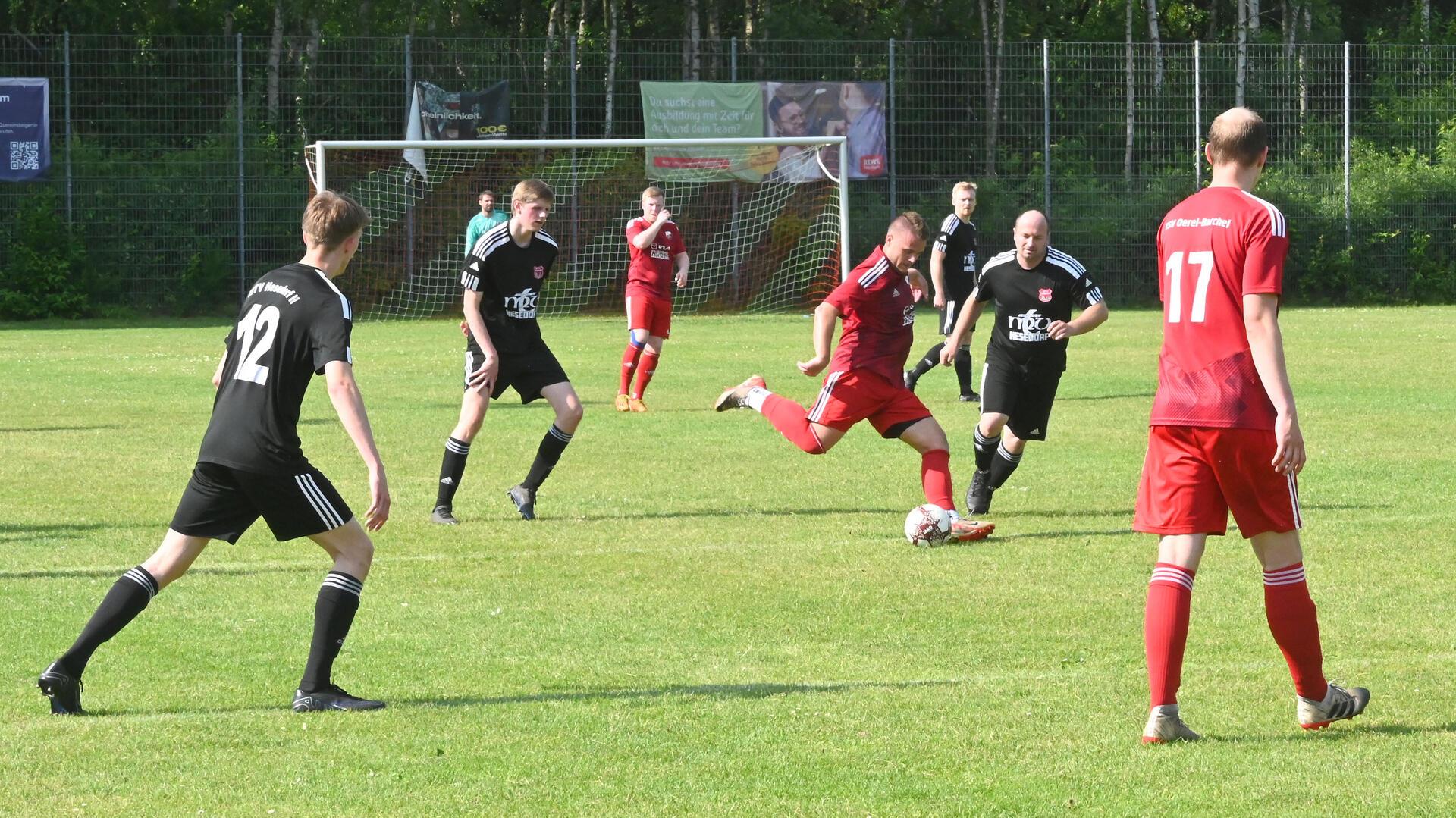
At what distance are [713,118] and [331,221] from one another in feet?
83.6

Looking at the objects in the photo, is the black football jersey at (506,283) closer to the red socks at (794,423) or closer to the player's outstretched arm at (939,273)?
the red socks at (794,423)

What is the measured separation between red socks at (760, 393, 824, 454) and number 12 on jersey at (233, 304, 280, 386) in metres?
4.28

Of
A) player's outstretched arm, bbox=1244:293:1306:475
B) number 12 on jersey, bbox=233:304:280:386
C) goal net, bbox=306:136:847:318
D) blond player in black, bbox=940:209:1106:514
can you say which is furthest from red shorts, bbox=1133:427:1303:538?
goal net, bbox=306:136:847:318

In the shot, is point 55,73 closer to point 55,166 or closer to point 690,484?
point 55,166

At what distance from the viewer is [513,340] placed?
10.0 meters

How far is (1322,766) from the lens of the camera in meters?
5.06

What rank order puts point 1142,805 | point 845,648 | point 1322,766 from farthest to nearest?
point 845,648, point 1322,766, point 1142,805

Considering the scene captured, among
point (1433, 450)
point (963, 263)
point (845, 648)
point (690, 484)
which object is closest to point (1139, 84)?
point (963, 263)

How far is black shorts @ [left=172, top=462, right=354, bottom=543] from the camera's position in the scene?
5562mm

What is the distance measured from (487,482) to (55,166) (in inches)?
773

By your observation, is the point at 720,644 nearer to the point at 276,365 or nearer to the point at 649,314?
the point at 276,365

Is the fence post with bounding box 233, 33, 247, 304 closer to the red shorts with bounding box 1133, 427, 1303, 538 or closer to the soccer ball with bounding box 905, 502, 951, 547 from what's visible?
the soccer ball with bounding box 905, 502, 951, 547

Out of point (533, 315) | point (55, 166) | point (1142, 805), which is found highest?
point (55, 166)

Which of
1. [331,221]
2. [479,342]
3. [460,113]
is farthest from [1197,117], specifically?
[331,221]
